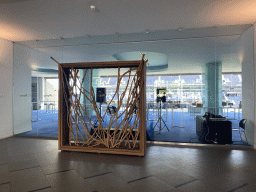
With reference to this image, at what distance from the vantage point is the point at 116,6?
12.3 feet

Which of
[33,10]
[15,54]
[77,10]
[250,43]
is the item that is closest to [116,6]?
[77,10]

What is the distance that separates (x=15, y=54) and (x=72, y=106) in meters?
3.37

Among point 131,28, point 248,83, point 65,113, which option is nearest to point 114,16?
point 131,28

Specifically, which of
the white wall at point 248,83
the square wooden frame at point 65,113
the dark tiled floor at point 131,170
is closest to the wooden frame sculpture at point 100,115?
the square wooden frame at point 65,113

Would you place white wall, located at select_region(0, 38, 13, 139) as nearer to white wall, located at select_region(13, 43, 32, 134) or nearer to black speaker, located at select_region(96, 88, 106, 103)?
white wall, located at select_region(13, 43, 32, 134)

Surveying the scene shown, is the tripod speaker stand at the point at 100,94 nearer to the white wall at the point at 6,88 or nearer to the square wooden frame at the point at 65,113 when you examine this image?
the square wooden frame at the point at 65,113

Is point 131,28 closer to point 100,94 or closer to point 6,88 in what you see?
point 100,94

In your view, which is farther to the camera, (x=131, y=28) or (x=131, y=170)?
(x=131, y=28)

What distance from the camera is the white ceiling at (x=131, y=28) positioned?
372cm

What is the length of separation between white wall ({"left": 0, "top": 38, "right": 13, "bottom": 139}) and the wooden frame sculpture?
2.63 meters

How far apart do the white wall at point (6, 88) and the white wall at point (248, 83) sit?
7.04 meters

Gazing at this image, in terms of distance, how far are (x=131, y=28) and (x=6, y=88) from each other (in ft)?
14.4

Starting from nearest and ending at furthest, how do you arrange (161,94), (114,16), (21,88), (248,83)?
(114,16) < (248,83) < (161,94) < (21,88)

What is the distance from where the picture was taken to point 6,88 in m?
5.86
